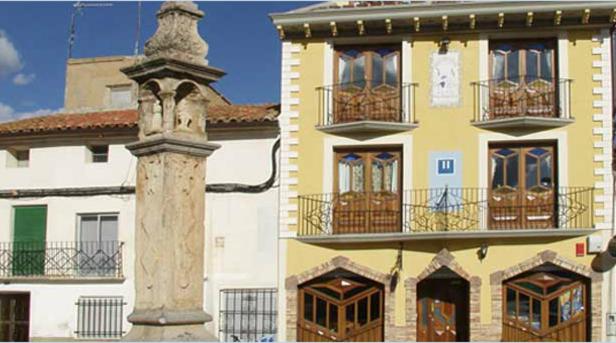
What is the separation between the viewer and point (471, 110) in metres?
24.1

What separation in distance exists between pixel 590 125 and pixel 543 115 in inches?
39.8

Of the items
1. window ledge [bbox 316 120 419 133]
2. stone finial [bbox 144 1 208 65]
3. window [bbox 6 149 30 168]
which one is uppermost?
window ledge [bbox 316 120 419 133]

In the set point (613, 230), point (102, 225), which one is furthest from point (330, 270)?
point (613, 230)

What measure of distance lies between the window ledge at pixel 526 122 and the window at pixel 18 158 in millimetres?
10760

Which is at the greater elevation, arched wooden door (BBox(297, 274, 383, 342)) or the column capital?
the column capital

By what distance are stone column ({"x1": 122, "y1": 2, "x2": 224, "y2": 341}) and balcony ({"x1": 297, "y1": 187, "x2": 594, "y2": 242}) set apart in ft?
45.2

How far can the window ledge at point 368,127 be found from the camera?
78.1ft

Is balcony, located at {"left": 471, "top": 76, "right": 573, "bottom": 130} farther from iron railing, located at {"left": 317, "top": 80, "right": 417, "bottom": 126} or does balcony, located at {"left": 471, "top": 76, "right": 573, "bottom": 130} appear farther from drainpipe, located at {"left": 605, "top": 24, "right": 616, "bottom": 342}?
iron railing, located at {"left": 317, "top": 80, "right": 417, "bottom": 126}

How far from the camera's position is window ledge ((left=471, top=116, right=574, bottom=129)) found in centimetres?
2323

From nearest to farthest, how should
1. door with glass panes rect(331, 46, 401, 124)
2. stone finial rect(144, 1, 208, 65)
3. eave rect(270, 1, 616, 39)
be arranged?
stone finial rect(144, 1, 208, 65) < eave rect(270, 1, 616, 39) < door with glass panes rect(331, 46, 401, 124)

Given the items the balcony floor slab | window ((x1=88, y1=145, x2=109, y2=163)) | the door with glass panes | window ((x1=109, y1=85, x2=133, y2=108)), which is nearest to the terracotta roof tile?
window ((x1=88, y1=145, x2=109, y2=163))

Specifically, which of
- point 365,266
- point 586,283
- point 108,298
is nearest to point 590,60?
point 586,283

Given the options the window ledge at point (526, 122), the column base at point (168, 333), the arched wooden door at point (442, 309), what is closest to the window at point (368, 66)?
the window ledge at point (526, 122)

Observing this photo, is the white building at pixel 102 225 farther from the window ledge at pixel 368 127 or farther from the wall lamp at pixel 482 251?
the wall lamp at pixel 482 251
